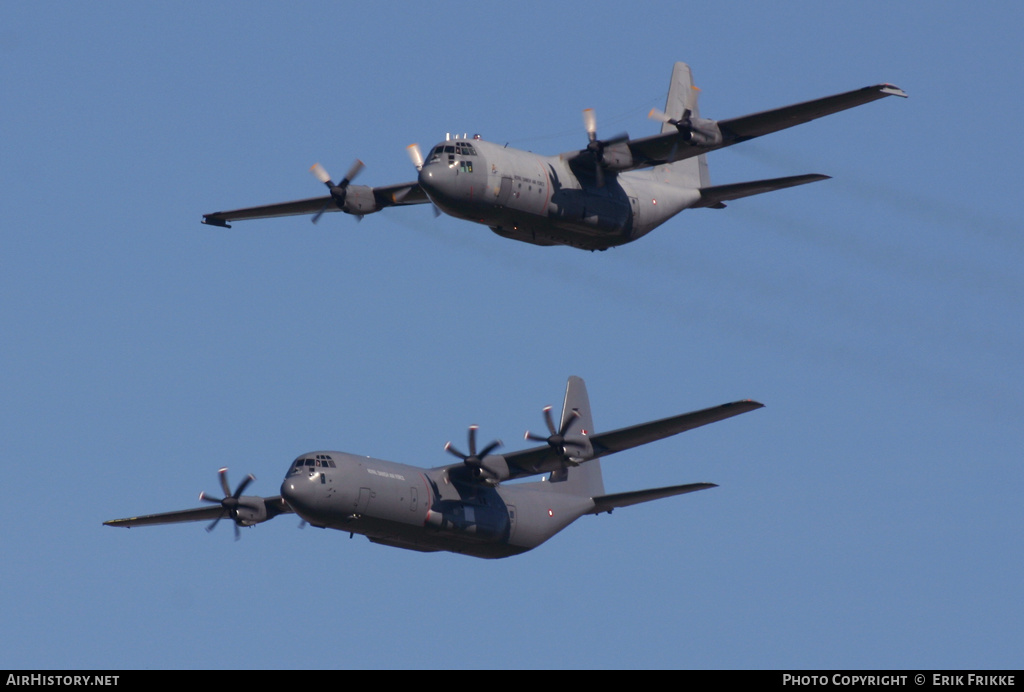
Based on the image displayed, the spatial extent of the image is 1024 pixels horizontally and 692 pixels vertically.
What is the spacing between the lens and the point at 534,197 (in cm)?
4103

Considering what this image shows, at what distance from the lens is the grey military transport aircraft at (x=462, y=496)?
141 feet

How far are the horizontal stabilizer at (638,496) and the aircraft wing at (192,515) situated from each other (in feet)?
31.1

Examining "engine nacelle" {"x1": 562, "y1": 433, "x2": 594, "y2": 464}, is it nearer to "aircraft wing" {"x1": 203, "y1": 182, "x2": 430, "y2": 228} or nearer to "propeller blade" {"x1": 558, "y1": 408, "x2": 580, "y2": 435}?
"propeller blade" {"x1": 558, "y1": 408, "x2": 580, "y2": 435}

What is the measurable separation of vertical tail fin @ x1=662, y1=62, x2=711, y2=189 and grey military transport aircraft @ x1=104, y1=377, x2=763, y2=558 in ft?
26.5

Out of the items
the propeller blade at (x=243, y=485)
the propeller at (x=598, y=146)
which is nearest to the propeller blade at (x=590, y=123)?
the propeller at (x=598, y=146)

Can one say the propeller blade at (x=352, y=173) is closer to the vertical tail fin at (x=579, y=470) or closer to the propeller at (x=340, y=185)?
the propeller at (x=340, y=185)

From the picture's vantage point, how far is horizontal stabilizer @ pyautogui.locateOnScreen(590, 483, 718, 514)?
45.0 metres

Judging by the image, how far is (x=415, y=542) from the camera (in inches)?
1777

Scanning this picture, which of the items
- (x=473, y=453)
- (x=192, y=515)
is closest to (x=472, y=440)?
(x=473, y=453)

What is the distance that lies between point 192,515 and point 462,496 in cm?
1008

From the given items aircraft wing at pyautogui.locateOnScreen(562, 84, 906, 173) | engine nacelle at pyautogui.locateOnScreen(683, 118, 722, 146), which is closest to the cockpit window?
aircraft wing at pyautogui.locateOnScreen(562, 84, 906, 173)
